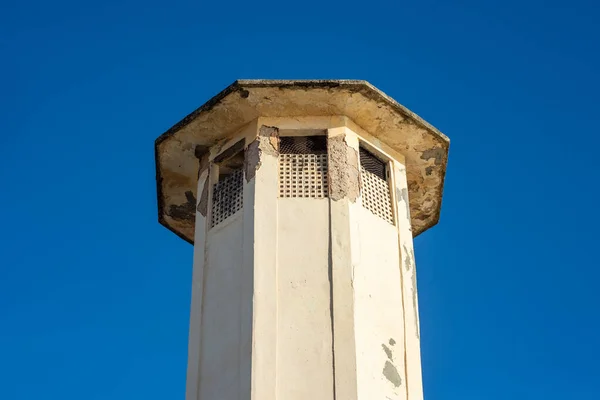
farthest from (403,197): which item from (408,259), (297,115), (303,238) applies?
(303,238)

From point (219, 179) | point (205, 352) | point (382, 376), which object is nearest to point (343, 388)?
point (382, 376)

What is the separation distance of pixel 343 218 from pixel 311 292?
1.00 meters

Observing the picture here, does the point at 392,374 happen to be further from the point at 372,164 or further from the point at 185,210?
the point at 185,210

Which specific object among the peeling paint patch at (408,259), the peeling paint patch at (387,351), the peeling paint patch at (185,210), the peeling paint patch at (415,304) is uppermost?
the peeling paint patch at (185,210)

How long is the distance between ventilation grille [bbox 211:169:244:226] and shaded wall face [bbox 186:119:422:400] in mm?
20

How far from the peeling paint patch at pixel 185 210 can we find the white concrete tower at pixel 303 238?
0.49 m

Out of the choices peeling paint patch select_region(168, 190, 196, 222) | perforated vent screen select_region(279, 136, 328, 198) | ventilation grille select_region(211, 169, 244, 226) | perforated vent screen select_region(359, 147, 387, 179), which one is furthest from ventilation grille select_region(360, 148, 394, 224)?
peeling paint patch select_region(168, 190, 196, 222)

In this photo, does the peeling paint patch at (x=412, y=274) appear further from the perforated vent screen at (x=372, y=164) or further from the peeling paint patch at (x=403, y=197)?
the perforated vent screen at (x=372, y=164)

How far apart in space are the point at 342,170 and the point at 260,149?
40.4 inches

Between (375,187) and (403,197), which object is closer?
(375,187)

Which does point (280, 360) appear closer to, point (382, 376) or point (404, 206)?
point (382, 376)

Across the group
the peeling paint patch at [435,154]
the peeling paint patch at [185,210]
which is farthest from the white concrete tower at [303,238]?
the peeling paint patch at [185,210]

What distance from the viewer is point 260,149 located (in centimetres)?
1166

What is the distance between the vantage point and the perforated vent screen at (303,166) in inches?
445
